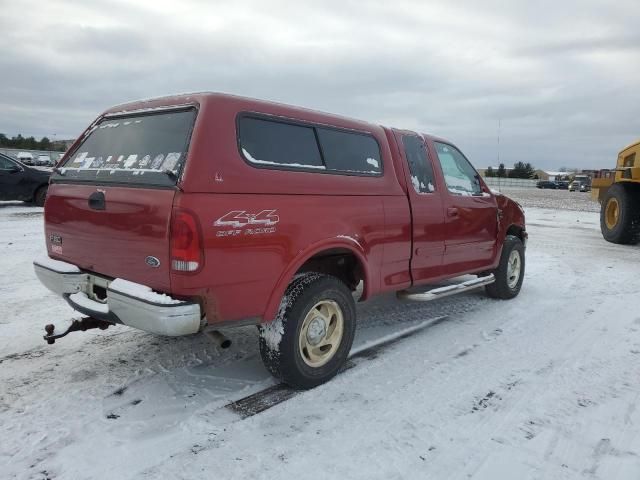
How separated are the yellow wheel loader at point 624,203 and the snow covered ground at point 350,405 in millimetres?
6099

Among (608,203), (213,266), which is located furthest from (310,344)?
(608,203)

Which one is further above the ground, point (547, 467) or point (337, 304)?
point (337, 304)

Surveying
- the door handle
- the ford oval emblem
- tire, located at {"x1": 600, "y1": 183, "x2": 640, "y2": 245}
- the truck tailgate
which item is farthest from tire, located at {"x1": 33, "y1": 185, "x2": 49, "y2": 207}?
tire, located at {"x1": 600, "y1": 183, "x2": 640, "y2": 245}

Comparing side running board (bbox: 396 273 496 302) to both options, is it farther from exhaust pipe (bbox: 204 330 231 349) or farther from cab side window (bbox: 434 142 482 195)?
exhaust pipe (bbox: 204 330 231 349)

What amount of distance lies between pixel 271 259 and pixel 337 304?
744 mm

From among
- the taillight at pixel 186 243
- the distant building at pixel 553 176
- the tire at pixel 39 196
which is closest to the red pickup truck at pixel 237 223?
the taillight at pixel 186 243

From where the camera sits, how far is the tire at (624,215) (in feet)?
34.5

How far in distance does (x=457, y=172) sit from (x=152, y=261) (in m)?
3.49

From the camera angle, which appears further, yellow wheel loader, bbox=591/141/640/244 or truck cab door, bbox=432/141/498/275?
yellow wheel loader, bbox=591/141/640/244

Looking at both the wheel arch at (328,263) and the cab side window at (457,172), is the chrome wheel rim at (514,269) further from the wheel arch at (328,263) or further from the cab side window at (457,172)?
the wheel arch at (328,263)

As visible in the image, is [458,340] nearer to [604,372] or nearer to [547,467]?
[604,372]

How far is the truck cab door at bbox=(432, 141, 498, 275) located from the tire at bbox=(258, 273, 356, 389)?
165 cm

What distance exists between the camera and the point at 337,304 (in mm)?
3691

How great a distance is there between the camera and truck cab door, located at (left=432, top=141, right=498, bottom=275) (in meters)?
Answer: 4.98
